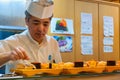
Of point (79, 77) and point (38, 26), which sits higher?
point (38, 26)

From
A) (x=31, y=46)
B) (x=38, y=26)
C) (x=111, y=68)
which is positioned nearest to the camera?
(x=111, y=68)

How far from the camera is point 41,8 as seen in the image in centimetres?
158

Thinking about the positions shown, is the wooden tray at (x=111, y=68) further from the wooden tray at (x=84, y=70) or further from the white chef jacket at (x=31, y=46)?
the white chef jacket at (x=31, y=46)

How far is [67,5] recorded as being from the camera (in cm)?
300

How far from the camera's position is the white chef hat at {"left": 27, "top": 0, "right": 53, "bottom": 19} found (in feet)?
5.16

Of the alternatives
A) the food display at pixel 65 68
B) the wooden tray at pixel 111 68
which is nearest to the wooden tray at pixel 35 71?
the food display at pixel 65 68

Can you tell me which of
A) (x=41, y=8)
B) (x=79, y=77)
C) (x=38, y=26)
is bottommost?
(x=79, y=77)

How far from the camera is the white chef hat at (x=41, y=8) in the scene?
1571 millimetres

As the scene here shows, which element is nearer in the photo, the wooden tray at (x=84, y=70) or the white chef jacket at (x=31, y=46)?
the wooden tray at (x=84, y=70)

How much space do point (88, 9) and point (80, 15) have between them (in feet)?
0.57

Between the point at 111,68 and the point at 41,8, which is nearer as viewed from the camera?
the point at 111,68

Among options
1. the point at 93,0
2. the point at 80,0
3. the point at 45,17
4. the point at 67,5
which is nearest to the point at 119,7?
the point at 93,0

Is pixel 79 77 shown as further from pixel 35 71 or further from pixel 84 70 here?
pixel 35 71

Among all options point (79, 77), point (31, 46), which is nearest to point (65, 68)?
point (79, 77)
